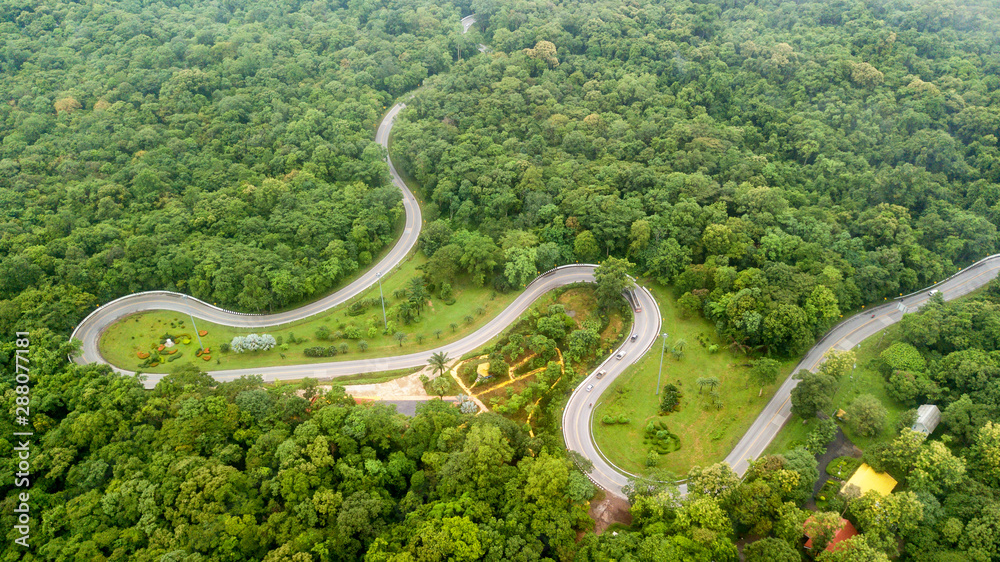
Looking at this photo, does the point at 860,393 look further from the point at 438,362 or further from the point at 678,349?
the point at 438,362

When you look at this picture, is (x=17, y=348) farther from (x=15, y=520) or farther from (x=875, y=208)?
(x=875, y=208)

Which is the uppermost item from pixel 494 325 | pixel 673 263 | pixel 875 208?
pixel 875 208

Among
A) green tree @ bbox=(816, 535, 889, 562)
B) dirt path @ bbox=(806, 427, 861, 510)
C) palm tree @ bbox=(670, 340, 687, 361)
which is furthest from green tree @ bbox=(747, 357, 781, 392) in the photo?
green tree @ bbox=(816, 535, 889, 562)

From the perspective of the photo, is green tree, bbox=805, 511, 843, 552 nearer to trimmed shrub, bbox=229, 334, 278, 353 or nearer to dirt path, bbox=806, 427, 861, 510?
dirt path, bbox=806, 427, 861, 510

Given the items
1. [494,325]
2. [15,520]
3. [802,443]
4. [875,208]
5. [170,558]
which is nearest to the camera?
[170,558]

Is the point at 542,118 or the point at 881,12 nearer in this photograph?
the point at 542,118

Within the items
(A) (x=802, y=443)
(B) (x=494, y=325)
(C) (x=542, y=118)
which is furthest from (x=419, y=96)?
(A) (x=802, y=443)
